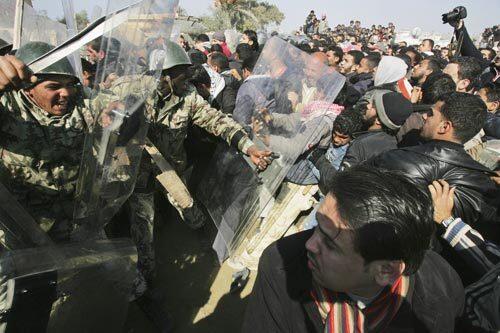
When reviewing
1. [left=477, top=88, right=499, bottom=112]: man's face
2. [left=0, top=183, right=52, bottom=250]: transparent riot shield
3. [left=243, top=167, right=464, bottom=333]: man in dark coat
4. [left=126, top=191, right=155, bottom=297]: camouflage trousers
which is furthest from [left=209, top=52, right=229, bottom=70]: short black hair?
[left=243, top=167, right=464, bottom=333]: man in dark coat

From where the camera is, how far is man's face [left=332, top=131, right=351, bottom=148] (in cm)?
272

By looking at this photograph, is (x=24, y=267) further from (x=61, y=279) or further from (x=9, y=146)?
(x=9, y=146)

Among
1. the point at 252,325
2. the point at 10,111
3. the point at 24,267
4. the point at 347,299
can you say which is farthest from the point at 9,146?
the point at 347,299

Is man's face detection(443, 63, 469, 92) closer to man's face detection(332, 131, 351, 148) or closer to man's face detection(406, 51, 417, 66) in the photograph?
man's face detection(332, 131, 351, 148)

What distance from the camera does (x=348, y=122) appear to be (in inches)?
104

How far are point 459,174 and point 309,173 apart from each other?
4.04 ft

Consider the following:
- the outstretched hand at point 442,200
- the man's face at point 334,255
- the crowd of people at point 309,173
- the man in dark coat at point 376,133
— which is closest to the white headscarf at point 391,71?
the crowd of people at point 309,173

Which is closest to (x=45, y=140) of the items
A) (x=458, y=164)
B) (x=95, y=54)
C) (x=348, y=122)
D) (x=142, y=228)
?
(x=95, y=54)

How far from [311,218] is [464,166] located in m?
1.44

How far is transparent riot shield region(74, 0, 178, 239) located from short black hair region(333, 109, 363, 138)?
162 centimetres

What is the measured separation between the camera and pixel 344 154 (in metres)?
2.77

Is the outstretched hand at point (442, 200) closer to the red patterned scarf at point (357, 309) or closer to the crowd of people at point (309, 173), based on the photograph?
the crowd of people at point (309, 173)

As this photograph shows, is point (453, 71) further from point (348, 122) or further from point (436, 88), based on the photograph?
point (348, 122)

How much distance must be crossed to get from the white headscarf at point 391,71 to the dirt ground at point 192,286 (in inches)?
109
